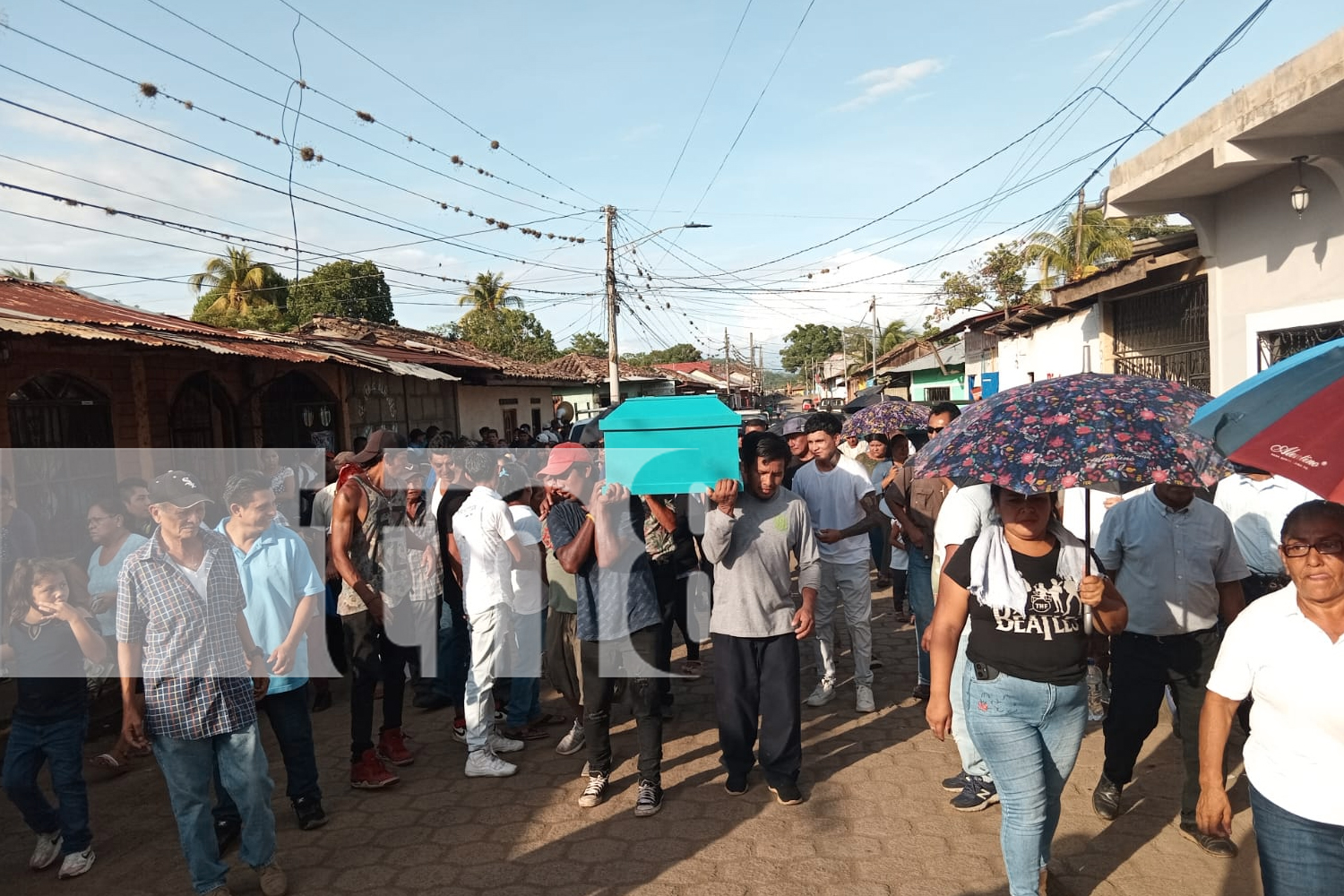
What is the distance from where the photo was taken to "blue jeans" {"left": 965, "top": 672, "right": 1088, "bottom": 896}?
9.67 feet

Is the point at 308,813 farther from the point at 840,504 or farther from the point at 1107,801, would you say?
the point at 1107,801

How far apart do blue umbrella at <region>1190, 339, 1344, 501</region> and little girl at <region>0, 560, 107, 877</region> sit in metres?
4.39

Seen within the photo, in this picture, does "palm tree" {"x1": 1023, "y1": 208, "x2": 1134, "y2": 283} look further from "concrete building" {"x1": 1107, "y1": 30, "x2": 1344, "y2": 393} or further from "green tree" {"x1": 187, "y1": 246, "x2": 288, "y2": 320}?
"green tree" {"x1": 187, "y1": 246, "x2": 288, "y2": 320}

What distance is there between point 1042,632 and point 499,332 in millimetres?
38700

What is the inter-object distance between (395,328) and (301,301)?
17226 millimetres

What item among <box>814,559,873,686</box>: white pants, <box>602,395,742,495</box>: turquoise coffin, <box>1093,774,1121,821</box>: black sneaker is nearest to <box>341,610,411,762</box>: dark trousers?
<box>602,395,742,495</box>: turquoise coffin

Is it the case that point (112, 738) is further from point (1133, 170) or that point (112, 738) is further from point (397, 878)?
point (1133, 170)

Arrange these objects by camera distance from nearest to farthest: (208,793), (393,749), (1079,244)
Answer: (208,793), (393,749), (1079,244)

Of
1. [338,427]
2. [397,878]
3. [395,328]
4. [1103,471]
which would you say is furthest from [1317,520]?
[395,328]

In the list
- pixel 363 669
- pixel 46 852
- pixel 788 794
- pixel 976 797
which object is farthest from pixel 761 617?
pixel 46 852

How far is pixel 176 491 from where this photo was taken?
341 cm

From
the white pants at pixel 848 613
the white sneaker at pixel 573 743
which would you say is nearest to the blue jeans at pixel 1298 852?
the white pants at pixel 848 613

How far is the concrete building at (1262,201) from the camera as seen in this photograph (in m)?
6.00

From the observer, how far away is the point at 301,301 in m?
35.2
